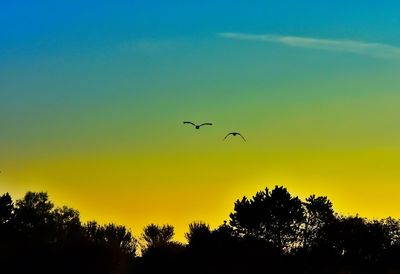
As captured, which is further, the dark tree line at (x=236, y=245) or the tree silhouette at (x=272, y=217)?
the tree silhouette at (x=272, y=217)

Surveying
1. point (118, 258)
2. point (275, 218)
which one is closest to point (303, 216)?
point (275, 218)

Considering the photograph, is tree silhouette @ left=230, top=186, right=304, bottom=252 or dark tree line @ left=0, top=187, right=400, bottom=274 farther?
tree silhouette @ left=230, top=186, right=304, bottom=252

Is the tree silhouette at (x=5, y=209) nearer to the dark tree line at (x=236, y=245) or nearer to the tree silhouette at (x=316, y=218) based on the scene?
the dark tree line at (x=236, y=245)

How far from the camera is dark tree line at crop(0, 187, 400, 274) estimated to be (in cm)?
9581

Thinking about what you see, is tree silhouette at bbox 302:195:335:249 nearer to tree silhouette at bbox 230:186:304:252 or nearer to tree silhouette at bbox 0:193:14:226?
tree silhouette at bbox 230:186:304:252

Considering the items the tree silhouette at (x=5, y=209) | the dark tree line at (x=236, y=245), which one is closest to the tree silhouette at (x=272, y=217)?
the dark tree line at (x=236, y=245)

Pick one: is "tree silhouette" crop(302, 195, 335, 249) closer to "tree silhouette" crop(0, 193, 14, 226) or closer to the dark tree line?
the dark tree line

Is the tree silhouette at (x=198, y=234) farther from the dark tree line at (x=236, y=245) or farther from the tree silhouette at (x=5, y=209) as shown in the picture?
the tree silhouette at (x=5, y=209)

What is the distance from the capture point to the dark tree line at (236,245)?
314 ft

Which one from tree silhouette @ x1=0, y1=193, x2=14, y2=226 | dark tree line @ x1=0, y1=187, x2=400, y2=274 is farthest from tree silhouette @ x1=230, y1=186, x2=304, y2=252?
tree silhouette @ x1=0, y1=193, x2=14, y2=226

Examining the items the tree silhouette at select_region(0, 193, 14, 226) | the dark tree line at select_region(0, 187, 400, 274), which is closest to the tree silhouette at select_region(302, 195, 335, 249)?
the dark tree line at select_region(0, 187, 400, 274)

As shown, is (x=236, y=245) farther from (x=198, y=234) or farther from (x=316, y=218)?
(x=316, y=218)

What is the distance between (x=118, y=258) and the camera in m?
101

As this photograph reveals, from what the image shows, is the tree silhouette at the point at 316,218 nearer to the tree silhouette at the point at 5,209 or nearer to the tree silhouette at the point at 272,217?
the tree silhouette at the point at 272,217
